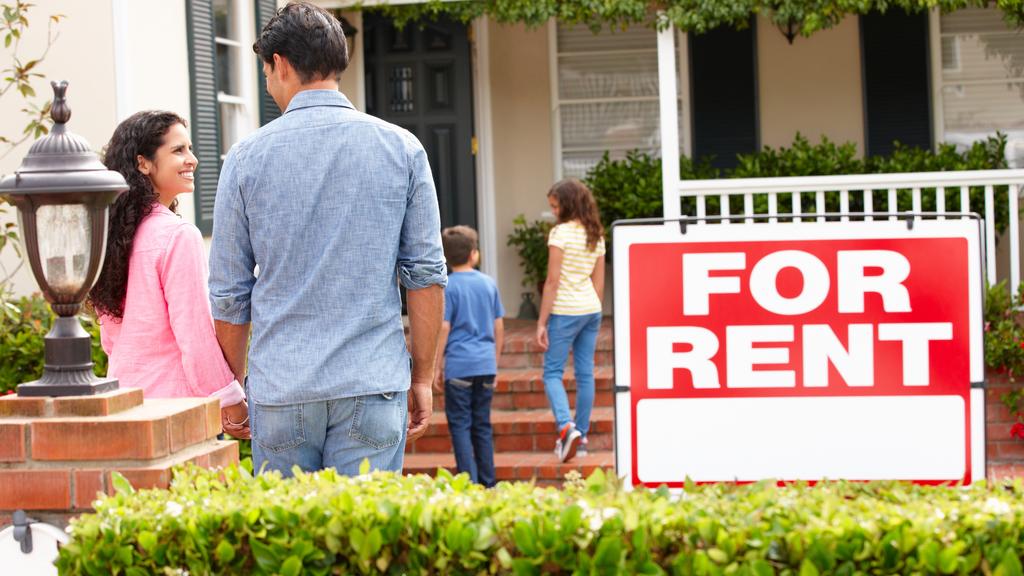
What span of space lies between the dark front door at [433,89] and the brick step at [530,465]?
10.1ft

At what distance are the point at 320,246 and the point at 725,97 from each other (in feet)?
26.3

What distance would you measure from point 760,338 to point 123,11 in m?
5.24

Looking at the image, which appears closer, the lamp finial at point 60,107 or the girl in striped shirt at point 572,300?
the lamp finial at point 60,107

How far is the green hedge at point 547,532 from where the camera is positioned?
2.49 metres

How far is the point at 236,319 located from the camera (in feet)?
11.5

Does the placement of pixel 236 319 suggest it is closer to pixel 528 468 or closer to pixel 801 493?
pixel 801 493

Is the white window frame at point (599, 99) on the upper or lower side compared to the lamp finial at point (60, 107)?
upper

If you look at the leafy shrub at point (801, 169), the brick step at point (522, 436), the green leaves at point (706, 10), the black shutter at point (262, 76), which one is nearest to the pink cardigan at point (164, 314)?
the brick step at point (522, 436)

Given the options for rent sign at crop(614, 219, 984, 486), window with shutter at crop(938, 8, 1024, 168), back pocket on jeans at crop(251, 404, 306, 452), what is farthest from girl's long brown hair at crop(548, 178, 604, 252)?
for rent sign at crop(614, 219, 984, 486)

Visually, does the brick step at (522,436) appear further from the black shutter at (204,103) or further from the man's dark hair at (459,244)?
the black shutter at (204,103)

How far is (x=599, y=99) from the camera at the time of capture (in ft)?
36.7

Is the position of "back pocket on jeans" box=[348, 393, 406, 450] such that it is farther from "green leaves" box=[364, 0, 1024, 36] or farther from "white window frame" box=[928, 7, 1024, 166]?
"white window frame" box=[928, 7, 1024, 166]

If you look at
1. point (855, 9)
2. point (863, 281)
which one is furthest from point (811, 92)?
point (863, 281)

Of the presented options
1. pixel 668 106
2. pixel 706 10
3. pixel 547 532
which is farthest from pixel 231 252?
pixel 706 10
